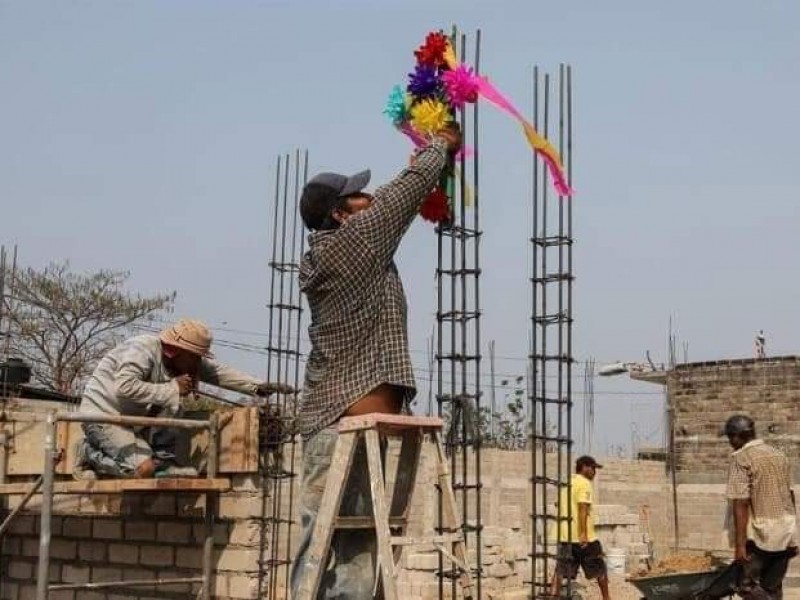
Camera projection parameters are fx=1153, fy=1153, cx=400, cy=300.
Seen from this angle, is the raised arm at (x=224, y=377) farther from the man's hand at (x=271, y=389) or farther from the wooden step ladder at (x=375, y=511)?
the wooden step ladder at (x=375, y=511)

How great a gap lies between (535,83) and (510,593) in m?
4.77

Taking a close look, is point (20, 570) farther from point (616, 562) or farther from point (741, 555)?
point (616, 562)

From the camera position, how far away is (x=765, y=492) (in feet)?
21.0

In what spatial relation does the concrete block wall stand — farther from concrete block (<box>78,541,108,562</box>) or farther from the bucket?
the bucket

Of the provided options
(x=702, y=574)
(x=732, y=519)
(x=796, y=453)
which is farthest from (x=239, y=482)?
(x=796, y=453)

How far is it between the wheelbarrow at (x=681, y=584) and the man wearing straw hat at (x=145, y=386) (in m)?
3.48

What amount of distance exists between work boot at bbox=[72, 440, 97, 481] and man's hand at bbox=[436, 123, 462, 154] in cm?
291

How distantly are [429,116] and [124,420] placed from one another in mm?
2180

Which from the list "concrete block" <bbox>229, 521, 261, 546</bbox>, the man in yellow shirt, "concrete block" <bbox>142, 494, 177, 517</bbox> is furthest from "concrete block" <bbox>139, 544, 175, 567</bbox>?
the man in yellow shirt

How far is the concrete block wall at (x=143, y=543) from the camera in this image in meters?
5.84

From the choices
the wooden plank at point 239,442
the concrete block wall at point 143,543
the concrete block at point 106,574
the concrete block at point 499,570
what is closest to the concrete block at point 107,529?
the concrete block wall at point 143,543

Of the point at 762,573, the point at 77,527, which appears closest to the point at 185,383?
the point at 77,527

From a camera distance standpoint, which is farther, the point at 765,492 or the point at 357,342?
the point at 765,492

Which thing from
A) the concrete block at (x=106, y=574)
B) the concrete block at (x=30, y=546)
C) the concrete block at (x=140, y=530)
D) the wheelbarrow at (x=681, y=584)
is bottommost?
the wheelbarrow at (x=681, y=584)
